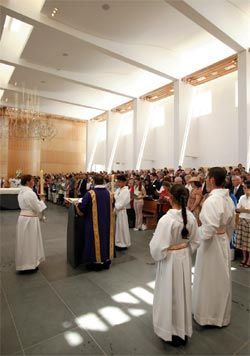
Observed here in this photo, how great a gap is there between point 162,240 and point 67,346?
1.38 m

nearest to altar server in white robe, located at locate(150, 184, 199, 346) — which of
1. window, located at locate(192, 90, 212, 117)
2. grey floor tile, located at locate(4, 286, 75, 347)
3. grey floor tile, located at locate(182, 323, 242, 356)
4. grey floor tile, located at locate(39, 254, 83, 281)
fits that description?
grey floor tile, located at locate(182, 323, 242, 356)

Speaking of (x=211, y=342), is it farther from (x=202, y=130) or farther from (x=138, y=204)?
(x=202, y=130)

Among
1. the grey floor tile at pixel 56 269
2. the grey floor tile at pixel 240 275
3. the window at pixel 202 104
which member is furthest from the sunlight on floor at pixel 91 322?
the window at pixel 202 104

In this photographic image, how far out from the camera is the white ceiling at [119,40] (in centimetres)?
707

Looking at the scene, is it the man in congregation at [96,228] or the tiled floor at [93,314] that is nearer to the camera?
the tiled floor at [93,314]

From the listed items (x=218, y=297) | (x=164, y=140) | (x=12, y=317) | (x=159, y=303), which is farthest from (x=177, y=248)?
(x=164, y=140)

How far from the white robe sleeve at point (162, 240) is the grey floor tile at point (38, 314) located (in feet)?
4.34

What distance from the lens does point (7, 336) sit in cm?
241

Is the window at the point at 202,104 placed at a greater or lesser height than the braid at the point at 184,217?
greater

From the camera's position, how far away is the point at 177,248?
89.2 inches

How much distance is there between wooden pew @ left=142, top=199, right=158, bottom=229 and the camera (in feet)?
23.3

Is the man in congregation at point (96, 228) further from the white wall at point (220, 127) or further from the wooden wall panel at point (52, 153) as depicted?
the wooden wall panel at point (52, 153)

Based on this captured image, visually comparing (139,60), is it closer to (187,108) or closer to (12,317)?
(187,108)

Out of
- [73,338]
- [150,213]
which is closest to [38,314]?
[73,338]
